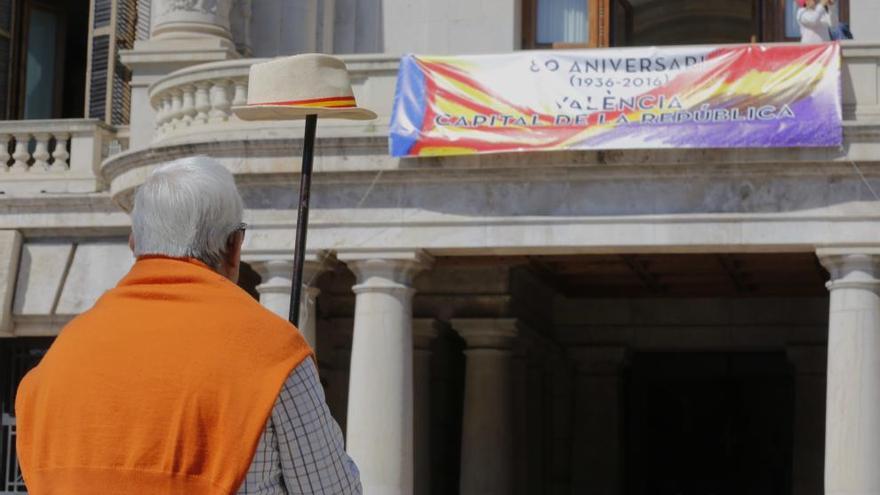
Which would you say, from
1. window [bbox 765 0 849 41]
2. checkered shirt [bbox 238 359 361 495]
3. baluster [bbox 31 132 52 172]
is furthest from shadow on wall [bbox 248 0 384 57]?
checkered shirt [bbox 238 359 361 495]

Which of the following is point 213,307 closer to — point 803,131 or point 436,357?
point 803,131

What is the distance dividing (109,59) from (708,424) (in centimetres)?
1081

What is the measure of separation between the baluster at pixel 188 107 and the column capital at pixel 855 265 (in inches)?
276

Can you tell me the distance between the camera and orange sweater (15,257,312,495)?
4602 mm

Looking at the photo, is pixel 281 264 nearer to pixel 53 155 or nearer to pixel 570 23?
pixel 53 155

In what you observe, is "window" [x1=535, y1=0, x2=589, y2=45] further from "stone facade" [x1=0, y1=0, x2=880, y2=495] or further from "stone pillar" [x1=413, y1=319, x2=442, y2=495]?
"stone pillar" [x1=413, y1=319, x2=442, y2=495]

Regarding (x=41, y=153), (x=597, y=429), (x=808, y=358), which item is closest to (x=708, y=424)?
(x=597, y=429)

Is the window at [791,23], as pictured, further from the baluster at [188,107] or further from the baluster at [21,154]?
the baluster at [21,154]

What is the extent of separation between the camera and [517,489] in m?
25.7

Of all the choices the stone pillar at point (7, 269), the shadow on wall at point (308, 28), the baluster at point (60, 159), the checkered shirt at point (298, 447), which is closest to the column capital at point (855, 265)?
the shadow on wall at point (308, 28)

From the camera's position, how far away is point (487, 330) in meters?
24.3

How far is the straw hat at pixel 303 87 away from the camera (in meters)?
11.8

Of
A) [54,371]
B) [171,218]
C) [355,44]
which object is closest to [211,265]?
[171,218]

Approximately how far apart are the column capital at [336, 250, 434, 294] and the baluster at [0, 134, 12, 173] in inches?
240
